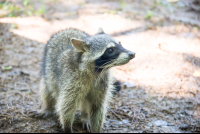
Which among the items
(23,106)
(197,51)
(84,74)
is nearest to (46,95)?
(23,106)

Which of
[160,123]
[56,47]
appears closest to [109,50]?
[56,47]

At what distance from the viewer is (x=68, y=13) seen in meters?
8.73

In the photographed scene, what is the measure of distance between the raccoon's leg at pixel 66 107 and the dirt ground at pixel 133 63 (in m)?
0.32

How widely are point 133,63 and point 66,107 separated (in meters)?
2.66

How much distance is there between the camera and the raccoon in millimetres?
3252

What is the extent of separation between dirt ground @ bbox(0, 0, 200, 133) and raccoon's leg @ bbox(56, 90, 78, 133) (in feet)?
1.04

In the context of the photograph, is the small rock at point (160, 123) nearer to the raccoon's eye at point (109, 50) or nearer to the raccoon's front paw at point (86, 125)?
the raccoon's front paw at point (86, 125)

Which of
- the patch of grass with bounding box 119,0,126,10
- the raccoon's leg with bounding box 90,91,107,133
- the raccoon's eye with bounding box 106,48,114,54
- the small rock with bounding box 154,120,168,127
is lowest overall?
the small rock with bounding box 154,120,168,127

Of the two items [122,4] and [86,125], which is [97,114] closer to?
[86,125]

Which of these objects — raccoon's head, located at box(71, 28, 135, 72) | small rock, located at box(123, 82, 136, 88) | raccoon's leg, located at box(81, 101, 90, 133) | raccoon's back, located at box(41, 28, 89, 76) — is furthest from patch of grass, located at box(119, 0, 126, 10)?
raccoon's head, located at box(71, 28, 135, 72)

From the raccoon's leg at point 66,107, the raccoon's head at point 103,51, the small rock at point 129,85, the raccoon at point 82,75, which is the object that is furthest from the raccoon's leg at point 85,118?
the small rock at point 129,85

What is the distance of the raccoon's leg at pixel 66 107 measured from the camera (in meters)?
3.62

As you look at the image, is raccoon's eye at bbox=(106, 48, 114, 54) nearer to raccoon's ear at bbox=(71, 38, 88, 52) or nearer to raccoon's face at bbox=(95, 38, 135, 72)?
raccoon's face at bbox=(95, 38, 135, 72)

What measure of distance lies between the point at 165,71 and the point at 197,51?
3.74 ft
